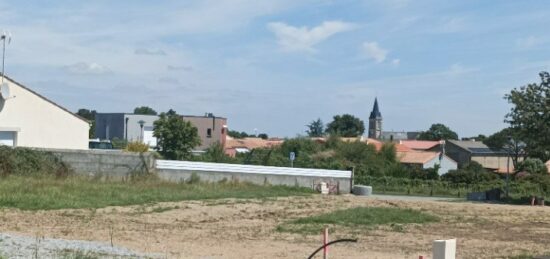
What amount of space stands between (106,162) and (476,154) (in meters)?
95.8

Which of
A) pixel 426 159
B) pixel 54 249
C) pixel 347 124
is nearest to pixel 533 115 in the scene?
pixel 54 249

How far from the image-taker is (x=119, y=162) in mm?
40188

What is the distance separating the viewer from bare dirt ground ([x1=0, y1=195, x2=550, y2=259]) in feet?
58.6

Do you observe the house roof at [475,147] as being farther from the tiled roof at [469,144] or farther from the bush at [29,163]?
the bush at [29,163]

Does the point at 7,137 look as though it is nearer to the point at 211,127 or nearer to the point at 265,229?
the point at 265,229

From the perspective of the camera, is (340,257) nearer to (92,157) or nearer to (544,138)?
(92,157)

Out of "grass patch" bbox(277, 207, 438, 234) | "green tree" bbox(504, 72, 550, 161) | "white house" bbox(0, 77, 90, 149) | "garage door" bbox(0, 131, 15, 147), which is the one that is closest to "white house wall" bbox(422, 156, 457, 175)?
"green tree" bbox(504, 72, 550, 161)

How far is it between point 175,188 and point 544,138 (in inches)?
996

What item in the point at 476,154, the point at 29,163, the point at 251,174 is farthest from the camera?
the point at 476,154

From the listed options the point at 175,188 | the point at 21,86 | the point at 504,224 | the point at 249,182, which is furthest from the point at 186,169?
the point at 504,224

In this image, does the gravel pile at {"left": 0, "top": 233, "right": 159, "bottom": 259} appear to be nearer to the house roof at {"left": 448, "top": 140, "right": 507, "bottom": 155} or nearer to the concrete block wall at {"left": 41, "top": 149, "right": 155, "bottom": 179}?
the concrete block wall at {"left": 41, "top": 149, "right": 155, "bottom": 179}

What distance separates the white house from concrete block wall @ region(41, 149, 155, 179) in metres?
5.70

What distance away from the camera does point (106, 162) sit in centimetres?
3984

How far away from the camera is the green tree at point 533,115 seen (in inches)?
1969
